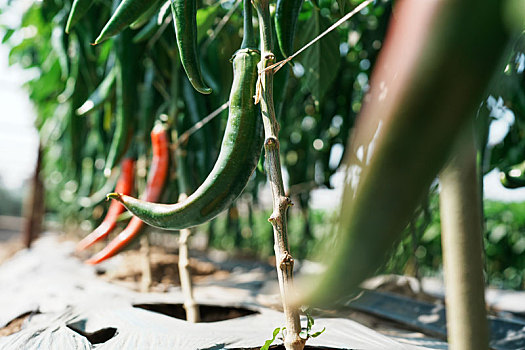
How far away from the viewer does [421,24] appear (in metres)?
0.27

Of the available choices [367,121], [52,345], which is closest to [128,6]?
[367,121]

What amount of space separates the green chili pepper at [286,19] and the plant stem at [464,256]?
443 millimetres

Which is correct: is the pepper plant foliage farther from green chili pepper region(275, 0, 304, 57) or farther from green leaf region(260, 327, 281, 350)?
green leaf region(260, 327, 281, 350)

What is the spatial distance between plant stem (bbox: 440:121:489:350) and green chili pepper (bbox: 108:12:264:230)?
324 mm

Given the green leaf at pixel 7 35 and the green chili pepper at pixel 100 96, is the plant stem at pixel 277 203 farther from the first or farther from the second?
the green leaf at pixel 7 35

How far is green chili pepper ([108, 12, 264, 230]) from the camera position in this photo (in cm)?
63

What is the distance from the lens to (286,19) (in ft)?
2.43

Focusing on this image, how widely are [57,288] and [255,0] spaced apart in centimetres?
174

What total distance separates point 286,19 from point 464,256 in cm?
51

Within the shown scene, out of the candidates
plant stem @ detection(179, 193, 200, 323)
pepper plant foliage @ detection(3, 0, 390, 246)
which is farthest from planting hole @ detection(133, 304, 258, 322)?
pepper plant foliage @ detection(3, 0, 390, 246)

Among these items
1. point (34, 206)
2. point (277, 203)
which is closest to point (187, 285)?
point (277, 203)

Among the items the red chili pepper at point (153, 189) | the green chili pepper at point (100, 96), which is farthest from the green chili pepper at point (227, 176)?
the green chili pepper at point (100, 96)

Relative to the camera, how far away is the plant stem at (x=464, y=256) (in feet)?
1.20

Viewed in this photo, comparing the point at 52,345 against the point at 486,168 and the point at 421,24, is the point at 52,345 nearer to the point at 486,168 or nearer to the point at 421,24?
the point at 421,24
